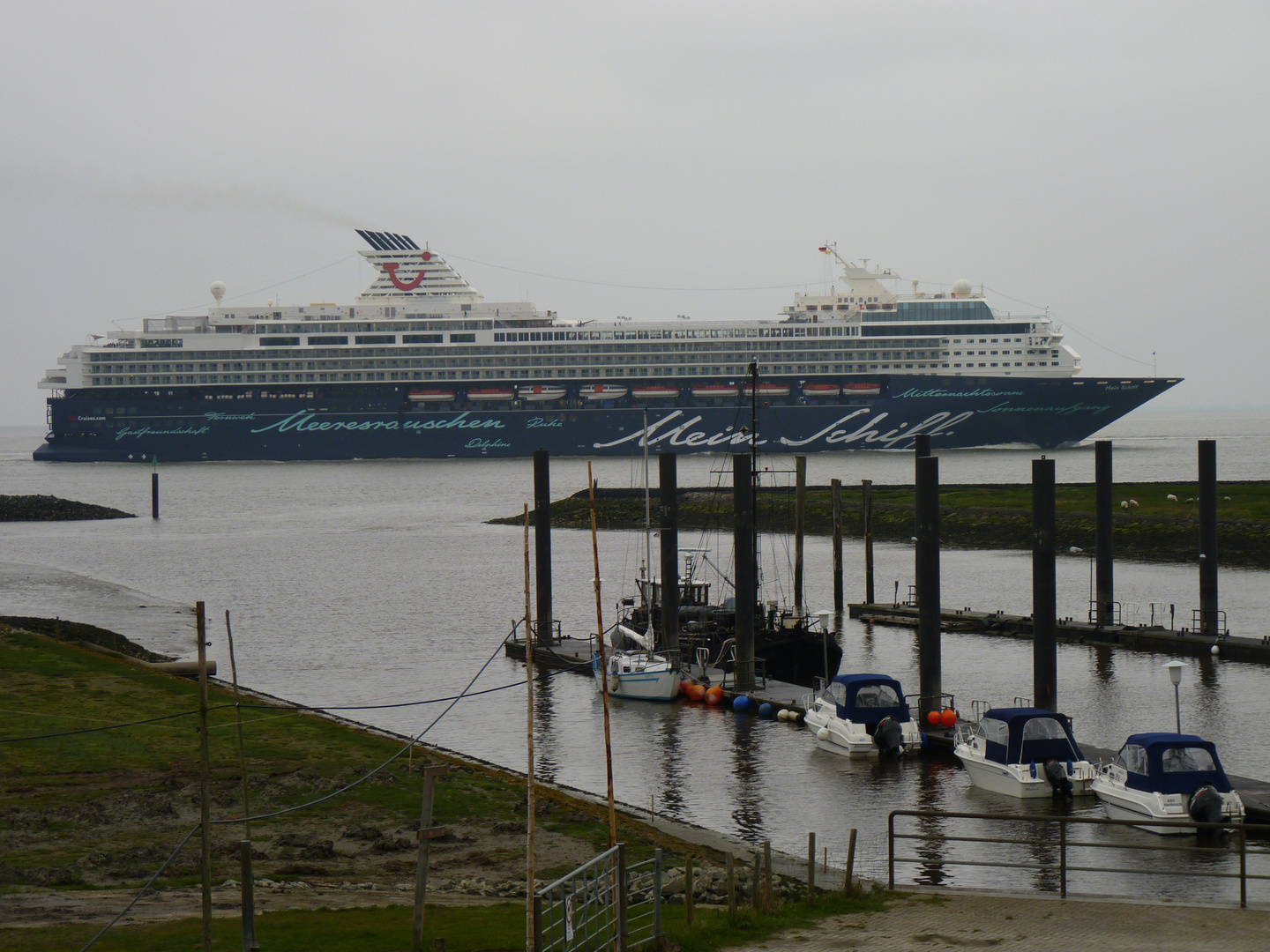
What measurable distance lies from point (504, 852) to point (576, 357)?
9496 cm

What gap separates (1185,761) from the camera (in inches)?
657

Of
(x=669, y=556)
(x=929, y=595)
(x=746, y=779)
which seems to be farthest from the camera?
(x=669, y=556)

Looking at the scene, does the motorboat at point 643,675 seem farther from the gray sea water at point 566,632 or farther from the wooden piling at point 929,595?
the wooden piling at point 929,595

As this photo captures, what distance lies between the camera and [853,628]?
36156mm

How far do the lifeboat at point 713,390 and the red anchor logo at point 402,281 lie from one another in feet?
86.9

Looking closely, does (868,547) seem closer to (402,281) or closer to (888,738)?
(888,738)

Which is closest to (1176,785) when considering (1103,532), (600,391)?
(1103,532)

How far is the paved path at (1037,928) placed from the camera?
34.1 ft

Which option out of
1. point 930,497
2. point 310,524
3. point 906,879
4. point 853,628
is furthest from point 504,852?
point 310,524

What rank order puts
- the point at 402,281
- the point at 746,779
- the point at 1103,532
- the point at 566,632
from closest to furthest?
the point at 746,779, the point at 1103,532, the point at 566,632, the point at 402,281

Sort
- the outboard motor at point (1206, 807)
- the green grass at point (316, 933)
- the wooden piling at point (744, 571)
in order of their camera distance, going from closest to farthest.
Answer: the green grass at point (316, 933) → the outboard motor at point (1206, 807) → the wooden piling at point (744, 571)

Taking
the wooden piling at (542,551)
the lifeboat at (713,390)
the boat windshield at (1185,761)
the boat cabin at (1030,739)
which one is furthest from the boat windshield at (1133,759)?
the lifeboat at (713,390)

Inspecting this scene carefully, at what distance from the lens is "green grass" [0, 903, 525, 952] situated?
37.4ft

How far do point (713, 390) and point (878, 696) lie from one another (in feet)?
282
